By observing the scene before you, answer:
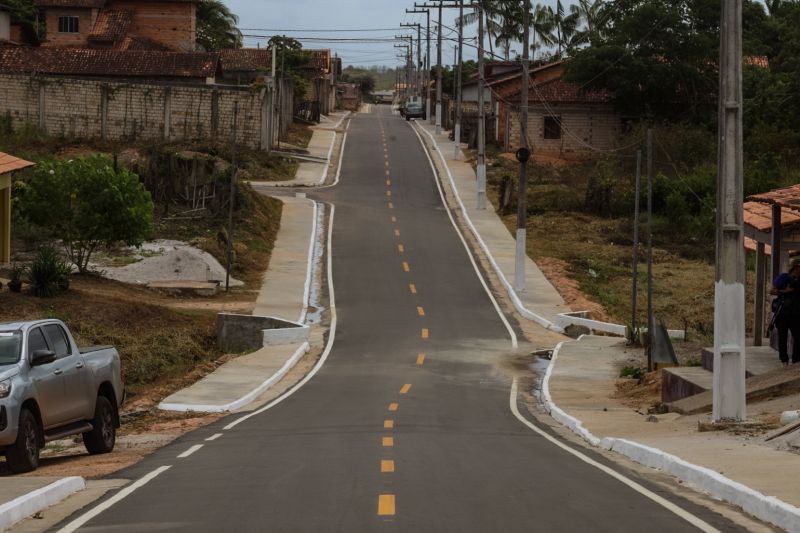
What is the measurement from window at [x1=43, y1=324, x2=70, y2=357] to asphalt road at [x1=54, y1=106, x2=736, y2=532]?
1.91 meters

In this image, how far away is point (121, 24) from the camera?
100312 millimetres

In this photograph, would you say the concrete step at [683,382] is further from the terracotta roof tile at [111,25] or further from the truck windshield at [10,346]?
the terracotta roof tile at [111,25]

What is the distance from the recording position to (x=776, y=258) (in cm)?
2567

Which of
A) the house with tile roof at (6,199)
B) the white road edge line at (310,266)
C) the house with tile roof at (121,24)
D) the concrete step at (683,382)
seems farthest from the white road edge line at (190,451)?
the house with tile roof at (121,24)

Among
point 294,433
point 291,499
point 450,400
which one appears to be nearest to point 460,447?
point 294,433

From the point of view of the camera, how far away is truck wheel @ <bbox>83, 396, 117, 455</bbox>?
1722 cm

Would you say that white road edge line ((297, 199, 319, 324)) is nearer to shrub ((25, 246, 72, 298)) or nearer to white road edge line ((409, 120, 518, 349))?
white road edge line ((409, 120, 518, 349))

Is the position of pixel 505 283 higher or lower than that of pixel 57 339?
lower

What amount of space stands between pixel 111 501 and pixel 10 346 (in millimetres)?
4550

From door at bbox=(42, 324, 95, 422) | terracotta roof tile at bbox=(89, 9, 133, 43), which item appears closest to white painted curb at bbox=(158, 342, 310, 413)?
door at bbox=(42, 324, 95, 422)

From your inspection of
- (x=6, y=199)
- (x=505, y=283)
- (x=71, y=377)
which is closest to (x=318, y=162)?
(x=505, y=283)

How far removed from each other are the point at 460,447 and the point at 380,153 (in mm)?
69435

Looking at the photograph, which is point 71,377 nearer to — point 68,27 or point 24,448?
point 24,448

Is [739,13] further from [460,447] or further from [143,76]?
[143,76]
